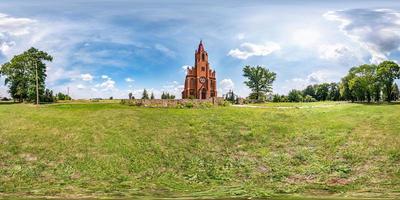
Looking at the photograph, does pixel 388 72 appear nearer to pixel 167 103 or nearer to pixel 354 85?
pixel 354 85

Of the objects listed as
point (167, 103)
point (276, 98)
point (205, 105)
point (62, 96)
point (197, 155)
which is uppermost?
point (62, 96)

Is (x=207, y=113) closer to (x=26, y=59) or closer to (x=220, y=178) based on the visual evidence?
(x=220, y=178)

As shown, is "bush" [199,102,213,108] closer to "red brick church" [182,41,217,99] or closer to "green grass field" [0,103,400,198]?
"green grass field" [0,103,400,198]

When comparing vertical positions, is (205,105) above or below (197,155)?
above

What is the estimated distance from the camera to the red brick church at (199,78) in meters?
99.6

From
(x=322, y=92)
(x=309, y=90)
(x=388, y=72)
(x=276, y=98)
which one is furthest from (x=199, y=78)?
(x=309, y=90)

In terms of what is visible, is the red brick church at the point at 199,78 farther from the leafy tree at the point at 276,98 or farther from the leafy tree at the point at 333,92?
the leafy tree at the point at 333,92

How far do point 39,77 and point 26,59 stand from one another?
16.4 ft

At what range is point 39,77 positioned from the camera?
89875 millimetres

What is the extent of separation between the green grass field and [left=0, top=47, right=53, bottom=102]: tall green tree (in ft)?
122

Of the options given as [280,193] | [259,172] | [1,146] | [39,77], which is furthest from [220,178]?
[39,77]

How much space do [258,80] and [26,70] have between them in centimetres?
6371

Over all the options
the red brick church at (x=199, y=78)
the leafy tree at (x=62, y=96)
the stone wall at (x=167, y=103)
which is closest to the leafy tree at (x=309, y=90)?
the red brick church at (x=199, y=78)

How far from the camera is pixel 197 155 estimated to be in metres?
37.5
